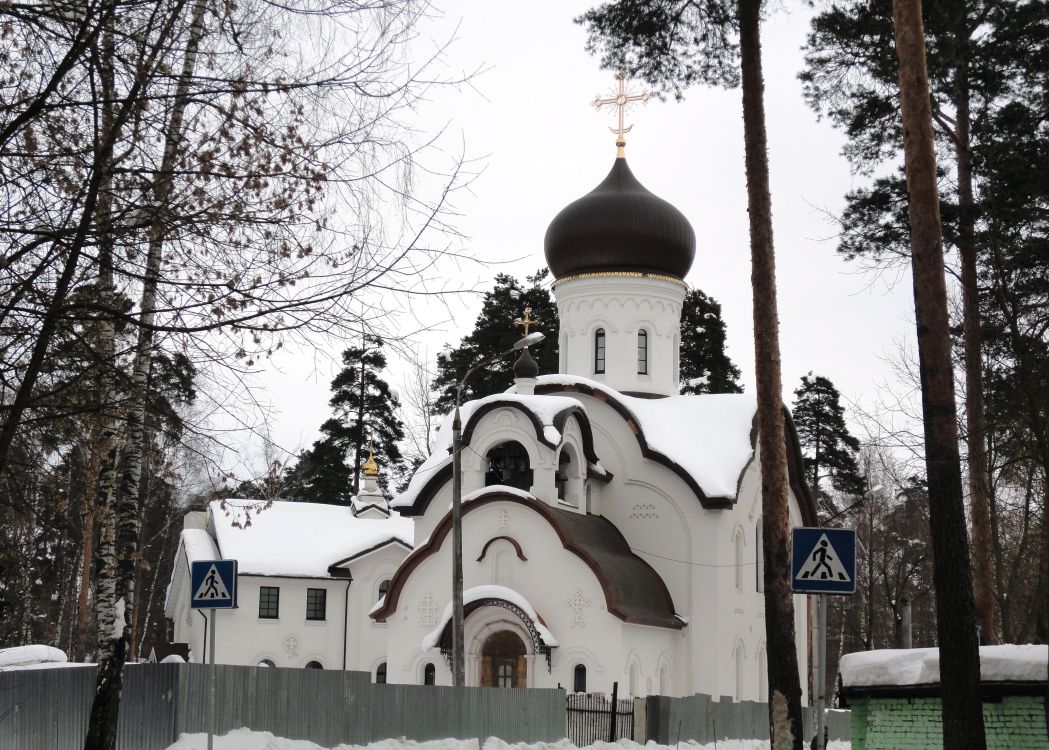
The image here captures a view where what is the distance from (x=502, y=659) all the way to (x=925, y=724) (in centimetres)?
1504

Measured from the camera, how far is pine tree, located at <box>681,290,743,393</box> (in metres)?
45.0

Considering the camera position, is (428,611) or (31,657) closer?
(31,657)

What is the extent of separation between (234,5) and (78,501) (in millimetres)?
3526

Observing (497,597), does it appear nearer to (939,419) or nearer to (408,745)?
(408,745)

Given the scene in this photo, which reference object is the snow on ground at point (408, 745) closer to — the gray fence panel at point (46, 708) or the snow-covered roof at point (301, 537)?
the gray fence panel at point (46, 708)

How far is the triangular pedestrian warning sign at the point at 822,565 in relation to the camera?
371 inches

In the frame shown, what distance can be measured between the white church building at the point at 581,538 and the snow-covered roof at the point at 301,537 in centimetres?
8

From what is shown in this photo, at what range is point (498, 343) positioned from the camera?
4597 cm

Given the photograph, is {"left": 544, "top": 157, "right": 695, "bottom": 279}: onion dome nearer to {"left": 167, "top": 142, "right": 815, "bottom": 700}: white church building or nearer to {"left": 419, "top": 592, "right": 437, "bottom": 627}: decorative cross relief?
{"left": 167, "top": 142, "right": 815, "bottom": 700}: white church building

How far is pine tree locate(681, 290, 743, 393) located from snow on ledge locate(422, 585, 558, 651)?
21586 mm

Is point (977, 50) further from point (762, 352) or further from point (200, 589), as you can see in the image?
point (200, 589)

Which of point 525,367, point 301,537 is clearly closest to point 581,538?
point 525,367

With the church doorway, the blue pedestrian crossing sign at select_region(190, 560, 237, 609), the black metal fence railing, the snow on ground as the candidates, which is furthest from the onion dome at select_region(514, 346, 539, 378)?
the blue pedestrian crossing sign at select_region(190, 560, 237, 609)

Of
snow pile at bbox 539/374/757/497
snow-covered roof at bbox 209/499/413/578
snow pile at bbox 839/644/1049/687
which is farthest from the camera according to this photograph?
snow-covered roof at bbox 209/499/413/578
